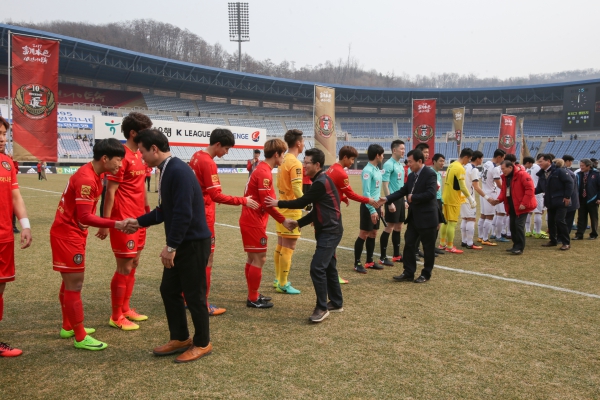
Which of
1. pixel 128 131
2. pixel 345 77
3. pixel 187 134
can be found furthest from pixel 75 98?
pixel 345 77

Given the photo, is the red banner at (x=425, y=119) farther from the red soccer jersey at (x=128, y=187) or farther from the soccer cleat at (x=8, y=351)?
the soccer cleat at (x=8, y=351)

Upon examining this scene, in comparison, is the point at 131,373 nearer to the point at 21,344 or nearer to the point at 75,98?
the point at 21,344

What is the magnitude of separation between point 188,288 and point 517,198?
24.8ft

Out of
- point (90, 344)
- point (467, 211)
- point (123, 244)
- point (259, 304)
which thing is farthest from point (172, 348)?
point (467, 211)

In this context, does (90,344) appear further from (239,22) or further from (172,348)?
(239,22)

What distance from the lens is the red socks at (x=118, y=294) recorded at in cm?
442

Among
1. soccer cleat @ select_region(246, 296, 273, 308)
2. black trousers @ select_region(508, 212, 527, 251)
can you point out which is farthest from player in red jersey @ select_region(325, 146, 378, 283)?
black trousers @ select_region(508, 212, 527, 251)

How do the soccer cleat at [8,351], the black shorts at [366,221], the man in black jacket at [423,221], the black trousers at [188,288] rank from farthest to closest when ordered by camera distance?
the black shorts at [366,221], the man in black jacket at [423,221], the soccer cleat at [8,351], the black trousers at [188,288]

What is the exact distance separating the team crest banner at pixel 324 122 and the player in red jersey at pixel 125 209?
37.4 feet

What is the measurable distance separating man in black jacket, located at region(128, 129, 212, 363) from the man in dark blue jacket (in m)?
10.1

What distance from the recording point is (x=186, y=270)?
3586 mm

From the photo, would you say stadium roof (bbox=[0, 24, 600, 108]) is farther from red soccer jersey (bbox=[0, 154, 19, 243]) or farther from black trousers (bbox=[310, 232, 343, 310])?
black trousers (bbox=[310, 232, 343, 310])

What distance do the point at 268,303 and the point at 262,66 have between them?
93.1 m


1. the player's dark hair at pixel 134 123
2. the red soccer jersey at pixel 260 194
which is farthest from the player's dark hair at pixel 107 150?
the red soccer jersey at pixel 260 194
